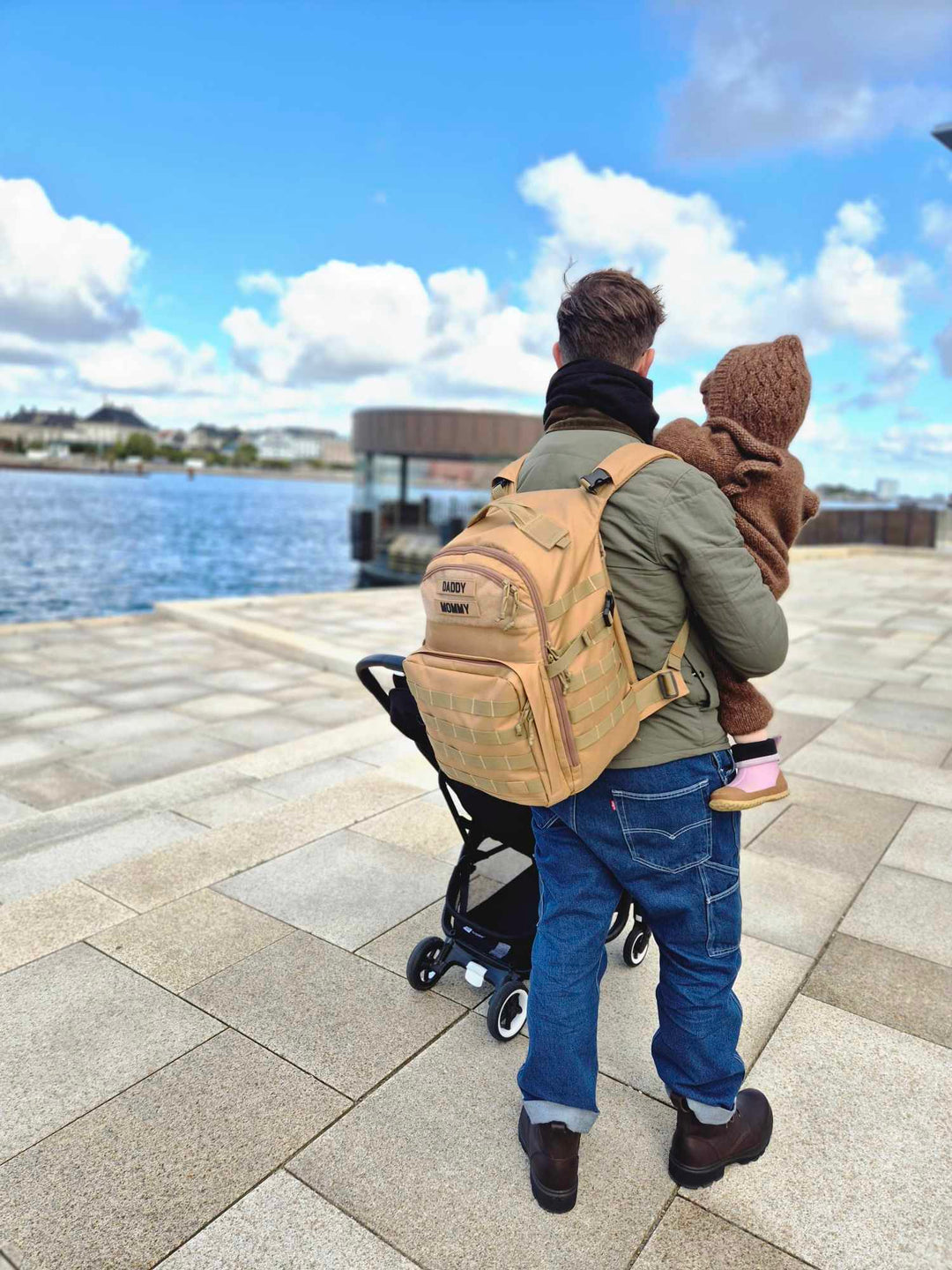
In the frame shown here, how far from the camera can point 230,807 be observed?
4.53 m

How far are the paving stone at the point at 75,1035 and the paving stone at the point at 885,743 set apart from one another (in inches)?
180

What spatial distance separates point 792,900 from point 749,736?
189 centimetres

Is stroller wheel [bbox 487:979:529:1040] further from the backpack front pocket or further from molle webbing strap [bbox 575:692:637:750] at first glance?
molle webbing strap [bbox 575:692:637:750]

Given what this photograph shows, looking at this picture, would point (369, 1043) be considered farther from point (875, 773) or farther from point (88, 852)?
point (875, 773)

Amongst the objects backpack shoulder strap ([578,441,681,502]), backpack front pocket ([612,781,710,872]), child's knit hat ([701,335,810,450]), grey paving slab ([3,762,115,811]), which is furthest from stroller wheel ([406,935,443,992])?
grey paving slab ([3,762,115,811])

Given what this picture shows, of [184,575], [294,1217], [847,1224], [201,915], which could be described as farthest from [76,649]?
[184,575]

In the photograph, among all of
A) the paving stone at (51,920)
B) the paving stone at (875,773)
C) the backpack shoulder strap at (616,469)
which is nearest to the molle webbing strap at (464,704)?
the backpack shoulder strap at (616,469)

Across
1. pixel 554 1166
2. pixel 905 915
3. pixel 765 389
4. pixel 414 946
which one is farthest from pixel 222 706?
pixel 765 389

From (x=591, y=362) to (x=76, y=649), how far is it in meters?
8.59

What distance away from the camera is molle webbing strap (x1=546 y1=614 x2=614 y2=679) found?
67.4 inches

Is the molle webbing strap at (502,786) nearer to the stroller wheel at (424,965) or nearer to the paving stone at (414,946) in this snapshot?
the stroller wheel at (424,965)

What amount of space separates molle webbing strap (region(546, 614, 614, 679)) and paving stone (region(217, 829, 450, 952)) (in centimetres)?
184

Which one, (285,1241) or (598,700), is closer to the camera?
(598,700)

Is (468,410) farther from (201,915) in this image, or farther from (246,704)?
(201,915)
